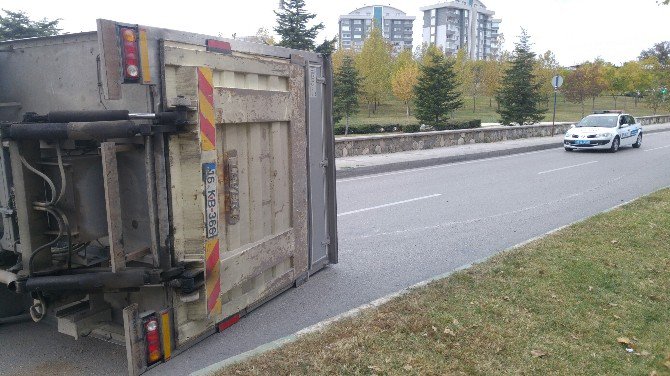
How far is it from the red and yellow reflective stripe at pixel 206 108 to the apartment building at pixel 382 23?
517 feet

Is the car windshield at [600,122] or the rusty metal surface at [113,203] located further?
the car windshield at [600,122]

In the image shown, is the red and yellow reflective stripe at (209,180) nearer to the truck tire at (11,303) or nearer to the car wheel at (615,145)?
the truck tire at (11,303)

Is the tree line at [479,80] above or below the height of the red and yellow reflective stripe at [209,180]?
above

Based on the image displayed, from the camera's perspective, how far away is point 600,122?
22469 millimetres

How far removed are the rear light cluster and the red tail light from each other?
1.63 metres

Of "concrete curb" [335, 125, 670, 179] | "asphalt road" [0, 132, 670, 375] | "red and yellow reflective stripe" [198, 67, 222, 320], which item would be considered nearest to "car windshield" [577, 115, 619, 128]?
"concrete curb" [335, 125, 670, 179]

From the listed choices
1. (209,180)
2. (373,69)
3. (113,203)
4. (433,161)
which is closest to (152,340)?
(113,203)

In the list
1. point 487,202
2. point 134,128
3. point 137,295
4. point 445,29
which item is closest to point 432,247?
point 487,202

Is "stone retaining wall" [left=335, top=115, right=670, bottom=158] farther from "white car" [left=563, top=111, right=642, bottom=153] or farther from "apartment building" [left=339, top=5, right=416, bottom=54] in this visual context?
"apartment building" [left=339, top=5, right=416, bottom=54]

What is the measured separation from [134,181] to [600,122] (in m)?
22.5

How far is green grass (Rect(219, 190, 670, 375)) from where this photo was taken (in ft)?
12.5

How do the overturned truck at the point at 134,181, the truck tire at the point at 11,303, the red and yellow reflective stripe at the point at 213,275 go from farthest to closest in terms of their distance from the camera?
the truck tire at the point at 11,303
the red and yellow reflective stripe at the point at 213,275
the overturned truck at the point at 134,181

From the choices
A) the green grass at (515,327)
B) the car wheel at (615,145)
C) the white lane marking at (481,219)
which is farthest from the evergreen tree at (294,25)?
the green grass at (515,327)

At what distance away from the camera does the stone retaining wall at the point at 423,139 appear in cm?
1812
